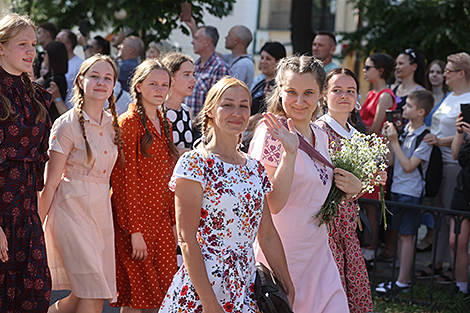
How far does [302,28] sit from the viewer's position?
10023mm

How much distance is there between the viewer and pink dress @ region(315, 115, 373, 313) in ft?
13.5

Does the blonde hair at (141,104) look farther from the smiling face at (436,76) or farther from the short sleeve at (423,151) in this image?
the smiling face at (436,76)

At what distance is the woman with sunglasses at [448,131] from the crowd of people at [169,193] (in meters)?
2.61

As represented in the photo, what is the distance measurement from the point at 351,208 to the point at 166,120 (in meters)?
1.79

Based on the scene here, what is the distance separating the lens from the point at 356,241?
4.25m

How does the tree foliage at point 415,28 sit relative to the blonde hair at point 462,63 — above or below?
above

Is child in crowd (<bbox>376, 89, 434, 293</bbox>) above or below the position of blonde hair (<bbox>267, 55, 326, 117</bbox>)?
below

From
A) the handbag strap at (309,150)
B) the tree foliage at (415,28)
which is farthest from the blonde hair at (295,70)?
the tree foliage at (415,28)

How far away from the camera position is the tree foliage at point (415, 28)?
41.7ft

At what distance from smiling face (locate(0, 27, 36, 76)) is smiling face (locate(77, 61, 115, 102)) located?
587mm

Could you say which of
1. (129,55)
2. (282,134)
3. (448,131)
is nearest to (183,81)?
(282,134)

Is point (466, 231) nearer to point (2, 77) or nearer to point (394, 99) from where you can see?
point (394, 99)

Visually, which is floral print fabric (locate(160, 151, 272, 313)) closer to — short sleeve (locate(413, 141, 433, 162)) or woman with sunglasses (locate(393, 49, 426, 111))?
short sleeve (locate(413, 141, 433, 162))

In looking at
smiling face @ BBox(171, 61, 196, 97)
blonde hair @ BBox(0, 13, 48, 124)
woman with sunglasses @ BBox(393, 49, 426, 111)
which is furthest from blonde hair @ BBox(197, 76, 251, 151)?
woman with sunglasses @ BBox(393, 49, 426, 111)
